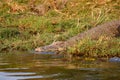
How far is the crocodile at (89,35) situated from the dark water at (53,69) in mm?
637

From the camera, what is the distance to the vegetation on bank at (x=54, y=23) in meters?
8.25

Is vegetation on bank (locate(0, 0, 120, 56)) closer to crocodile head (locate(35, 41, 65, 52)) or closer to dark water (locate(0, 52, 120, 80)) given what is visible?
crocodile head (locate(35, 41, 65, 52))

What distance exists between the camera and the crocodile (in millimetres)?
9026

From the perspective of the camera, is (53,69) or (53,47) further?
(53,47)

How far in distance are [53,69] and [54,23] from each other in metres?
4.94

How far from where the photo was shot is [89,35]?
954 centimetres

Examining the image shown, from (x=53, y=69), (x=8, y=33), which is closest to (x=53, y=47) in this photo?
(x=8, y=33)

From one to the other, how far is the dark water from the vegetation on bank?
665mm

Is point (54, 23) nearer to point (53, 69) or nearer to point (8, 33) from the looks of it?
point (8, 33)

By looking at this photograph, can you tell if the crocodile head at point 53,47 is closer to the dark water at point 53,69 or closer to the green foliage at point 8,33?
the dark water at point 53,69

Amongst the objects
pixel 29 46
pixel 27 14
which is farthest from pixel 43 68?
pixel 27 14

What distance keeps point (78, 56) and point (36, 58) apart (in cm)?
81

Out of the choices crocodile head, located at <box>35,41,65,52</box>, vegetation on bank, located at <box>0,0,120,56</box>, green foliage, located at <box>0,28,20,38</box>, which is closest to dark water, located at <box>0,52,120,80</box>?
crocodile head, located at <box>35,41,65,52</box>

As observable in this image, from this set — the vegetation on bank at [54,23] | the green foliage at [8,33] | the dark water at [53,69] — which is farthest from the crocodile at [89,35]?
the green foliage at [8,33]
